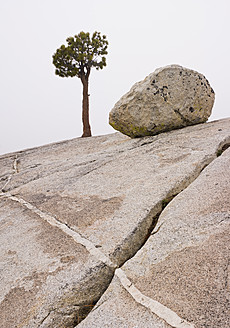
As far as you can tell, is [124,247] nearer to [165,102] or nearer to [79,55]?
[165,102]

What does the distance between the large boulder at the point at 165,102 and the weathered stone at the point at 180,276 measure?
205 inches

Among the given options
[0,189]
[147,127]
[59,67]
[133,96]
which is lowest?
[0,189]

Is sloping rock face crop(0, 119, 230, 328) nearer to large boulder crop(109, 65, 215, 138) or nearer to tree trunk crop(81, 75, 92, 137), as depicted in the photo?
large boulder crop(109, 65, 215, 138)

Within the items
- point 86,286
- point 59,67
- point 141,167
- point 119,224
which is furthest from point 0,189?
point 59,67

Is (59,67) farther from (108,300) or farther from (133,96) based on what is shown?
(108,300)

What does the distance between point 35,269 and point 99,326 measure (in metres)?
1.29

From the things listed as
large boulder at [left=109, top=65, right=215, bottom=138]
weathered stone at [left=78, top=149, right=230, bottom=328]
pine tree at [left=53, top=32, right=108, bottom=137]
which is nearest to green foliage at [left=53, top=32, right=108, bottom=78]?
pine tree at [left=53, top=32, right=108, bottom=137]

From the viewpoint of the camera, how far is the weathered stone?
2.30m

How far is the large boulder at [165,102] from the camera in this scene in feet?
28.1

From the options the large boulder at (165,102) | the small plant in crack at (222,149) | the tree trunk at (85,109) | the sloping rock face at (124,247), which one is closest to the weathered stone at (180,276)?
the sloping rock face at (124,247)

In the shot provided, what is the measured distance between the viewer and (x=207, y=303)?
2.30m

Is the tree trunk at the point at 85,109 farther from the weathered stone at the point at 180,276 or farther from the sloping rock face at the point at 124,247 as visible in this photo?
the weathered stone at the point at 180,276

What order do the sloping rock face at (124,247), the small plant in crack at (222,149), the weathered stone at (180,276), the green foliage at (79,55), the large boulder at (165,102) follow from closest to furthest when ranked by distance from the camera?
1. the weathered stone at (180,276)
2. the sloping rock face at (124,247)
3. the small plant in crack at (222,149)
4. the large boulder at (165,102)
5. the green foliage at (79,55)

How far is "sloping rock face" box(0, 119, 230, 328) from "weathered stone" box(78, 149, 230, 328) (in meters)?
0.01
